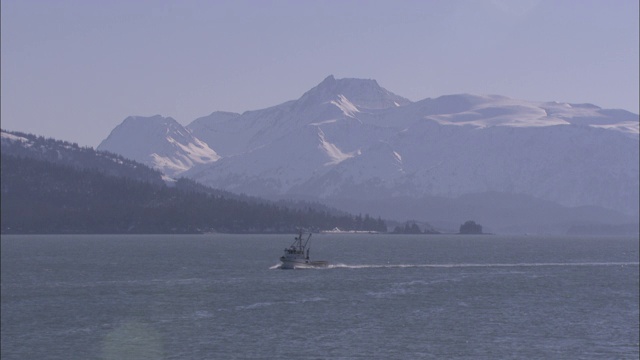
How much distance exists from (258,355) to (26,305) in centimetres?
5735

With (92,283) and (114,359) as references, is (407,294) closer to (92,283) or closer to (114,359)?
(92,283)

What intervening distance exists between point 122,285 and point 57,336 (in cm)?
6728

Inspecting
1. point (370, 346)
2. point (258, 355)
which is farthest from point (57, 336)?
point (370, 346)

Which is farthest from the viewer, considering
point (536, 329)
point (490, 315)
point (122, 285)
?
point (122, 285)

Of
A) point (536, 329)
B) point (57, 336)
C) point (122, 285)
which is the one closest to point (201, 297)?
point (122, 285)

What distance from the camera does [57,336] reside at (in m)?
128

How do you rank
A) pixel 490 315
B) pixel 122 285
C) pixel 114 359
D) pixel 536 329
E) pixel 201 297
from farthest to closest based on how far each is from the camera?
pixel 122 285
pixel 201 297
pixel 490 315
pixel 536 329
pixel 114 359

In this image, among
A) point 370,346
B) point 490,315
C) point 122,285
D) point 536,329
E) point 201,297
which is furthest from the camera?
point 122,285

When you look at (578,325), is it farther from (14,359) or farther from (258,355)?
(14,359)

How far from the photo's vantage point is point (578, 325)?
14162cm

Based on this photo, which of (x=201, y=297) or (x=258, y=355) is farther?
(x=201, y=297)

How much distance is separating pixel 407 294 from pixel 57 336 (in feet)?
231

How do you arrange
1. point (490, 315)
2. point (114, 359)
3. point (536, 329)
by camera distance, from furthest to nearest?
point (490, 315), point (536, 329), point (114, 359)

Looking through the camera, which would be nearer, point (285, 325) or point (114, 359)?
point (114, 359)
